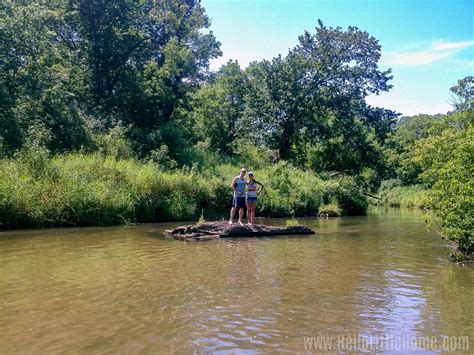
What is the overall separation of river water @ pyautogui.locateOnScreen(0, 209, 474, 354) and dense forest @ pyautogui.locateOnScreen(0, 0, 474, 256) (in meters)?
3.50

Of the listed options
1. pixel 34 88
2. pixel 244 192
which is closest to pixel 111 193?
pixel 244 192

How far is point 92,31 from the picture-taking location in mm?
35000

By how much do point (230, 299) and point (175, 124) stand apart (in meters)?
31.1

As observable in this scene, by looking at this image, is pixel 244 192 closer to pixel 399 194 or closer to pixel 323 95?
pixel 323 95

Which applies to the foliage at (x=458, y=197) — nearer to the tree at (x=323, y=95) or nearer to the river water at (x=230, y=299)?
the river water at (x=230, y=299)

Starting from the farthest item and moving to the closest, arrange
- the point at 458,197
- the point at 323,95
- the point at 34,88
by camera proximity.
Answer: the point at 323,95
the point at 34,88
the point at 458,197

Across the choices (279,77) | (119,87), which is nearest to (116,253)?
(119,87)

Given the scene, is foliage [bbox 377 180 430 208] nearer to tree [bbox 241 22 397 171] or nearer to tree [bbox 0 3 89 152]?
tree [bbox 241 22 397 171]

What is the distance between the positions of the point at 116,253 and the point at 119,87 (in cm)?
2688

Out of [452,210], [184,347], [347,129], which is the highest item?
[347,129]

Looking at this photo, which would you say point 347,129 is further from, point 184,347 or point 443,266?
point 184,347

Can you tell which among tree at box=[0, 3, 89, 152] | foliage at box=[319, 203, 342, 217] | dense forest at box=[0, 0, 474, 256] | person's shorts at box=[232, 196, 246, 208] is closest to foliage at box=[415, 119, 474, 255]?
dense forest at box=[0, 0, 474, 256]

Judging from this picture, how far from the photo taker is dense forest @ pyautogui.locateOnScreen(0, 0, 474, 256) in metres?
18.8

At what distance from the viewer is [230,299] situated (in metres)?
7.17
